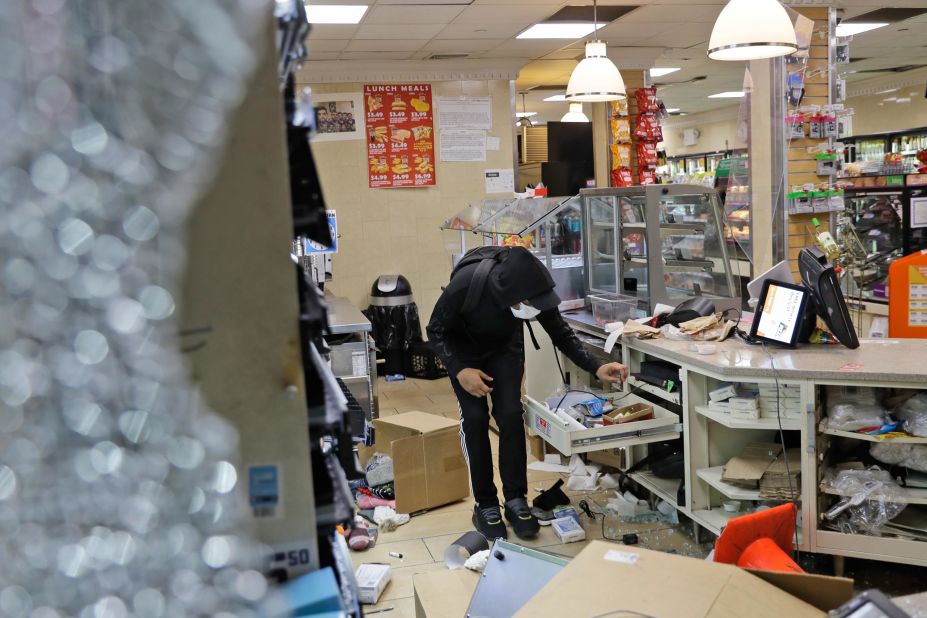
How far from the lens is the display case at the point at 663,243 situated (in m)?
4.59

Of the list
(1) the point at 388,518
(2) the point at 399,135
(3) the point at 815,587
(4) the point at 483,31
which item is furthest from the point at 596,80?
(3) the point at 815,587

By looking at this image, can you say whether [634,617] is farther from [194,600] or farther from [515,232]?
[515,232]

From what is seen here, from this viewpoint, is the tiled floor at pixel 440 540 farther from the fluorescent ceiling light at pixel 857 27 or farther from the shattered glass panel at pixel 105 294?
the fluorescent ceiling light at pixel 857 27

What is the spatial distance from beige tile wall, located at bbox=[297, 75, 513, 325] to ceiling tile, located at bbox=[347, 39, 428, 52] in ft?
2.82

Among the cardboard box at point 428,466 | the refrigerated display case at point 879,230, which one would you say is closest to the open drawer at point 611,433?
the cardboard box at point 428,466

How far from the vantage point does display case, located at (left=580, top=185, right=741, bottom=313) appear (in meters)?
4.59

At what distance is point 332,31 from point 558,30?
2022 mm

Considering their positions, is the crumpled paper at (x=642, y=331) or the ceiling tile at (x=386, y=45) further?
the ceiling tile at (x=386, y=45)

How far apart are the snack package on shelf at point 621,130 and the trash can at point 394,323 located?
2.73 meters

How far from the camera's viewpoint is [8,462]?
0.74 meters

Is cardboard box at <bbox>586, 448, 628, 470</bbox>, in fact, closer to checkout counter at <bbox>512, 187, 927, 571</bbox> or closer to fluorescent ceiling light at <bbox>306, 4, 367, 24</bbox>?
checkout counter at <bbox>512, 187, 927, 571</bbox>

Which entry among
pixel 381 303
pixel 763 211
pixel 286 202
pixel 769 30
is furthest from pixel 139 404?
pixel 381 303

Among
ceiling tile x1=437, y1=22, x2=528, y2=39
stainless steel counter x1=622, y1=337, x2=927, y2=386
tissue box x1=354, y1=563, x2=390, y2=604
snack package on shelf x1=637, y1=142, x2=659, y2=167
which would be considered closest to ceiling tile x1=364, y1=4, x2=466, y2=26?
ceiling tile x1=437, y1=22, x2=528, y2=39

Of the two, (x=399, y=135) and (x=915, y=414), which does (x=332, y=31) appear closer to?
(x=399, y=135)
